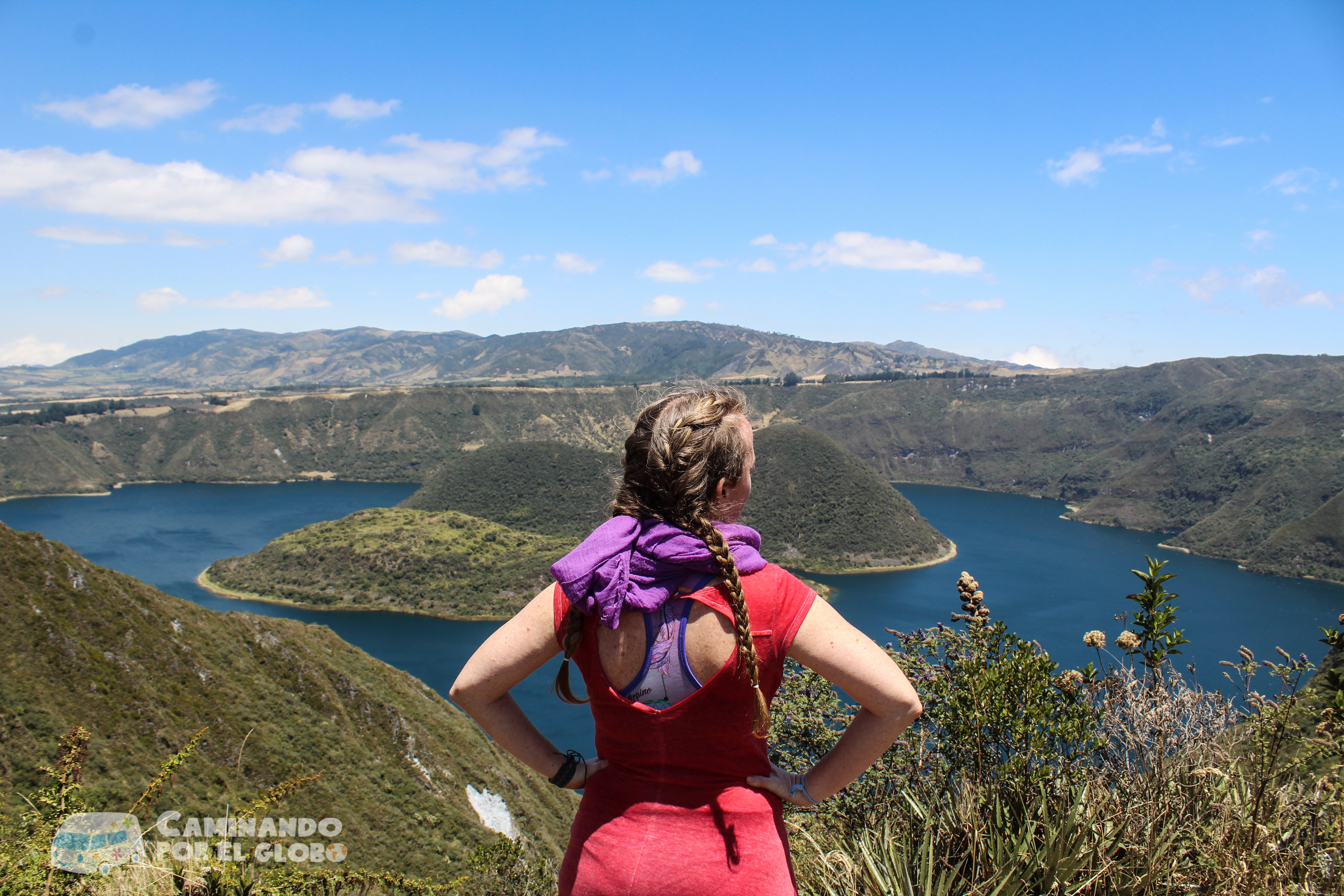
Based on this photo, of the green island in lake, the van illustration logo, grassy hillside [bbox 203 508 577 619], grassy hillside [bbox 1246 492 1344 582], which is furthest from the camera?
grassy hillside [bbox 1246 492 1344 582]

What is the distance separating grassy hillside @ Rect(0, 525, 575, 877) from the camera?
13.2 meters

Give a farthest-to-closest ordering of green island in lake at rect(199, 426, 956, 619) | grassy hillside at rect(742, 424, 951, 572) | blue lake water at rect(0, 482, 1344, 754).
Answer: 1. grassy hillside at rect(742, 424, 951, 572)
2. green island in lake at rect(199, 426, 956, 619)
3. blue lake water at rect(0, 482, 1344, 754)

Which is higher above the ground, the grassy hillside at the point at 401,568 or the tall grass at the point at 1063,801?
the tall grass at the point at 1063,801

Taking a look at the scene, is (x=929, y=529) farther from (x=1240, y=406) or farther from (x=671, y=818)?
(x=671, y=818)

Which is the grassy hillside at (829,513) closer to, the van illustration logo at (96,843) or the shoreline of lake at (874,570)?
the shoreline of lake at (874,570)

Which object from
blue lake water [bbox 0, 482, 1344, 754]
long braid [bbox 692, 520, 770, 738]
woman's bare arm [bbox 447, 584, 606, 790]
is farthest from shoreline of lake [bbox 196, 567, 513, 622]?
long braid [bbox 692, 520, 770, 738]

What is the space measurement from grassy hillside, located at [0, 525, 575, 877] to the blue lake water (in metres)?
7.26

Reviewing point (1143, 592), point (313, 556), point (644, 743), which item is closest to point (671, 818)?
point (644, 743)

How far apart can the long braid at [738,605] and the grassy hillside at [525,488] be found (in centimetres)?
7178

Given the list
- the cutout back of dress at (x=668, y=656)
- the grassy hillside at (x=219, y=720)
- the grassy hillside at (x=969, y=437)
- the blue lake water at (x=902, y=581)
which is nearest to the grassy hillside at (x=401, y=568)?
the blue lake water at (x=902, y=581)

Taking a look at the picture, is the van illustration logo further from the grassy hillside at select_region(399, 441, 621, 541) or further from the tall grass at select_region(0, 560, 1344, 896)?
the grassy hillside at select_region(399, 441, 621, 541)

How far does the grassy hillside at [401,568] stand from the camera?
184 ft

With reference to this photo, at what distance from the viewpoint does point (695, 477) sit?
5.12ft

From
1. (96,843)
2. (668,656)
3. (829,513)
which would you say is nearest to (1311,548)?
(829,513)
